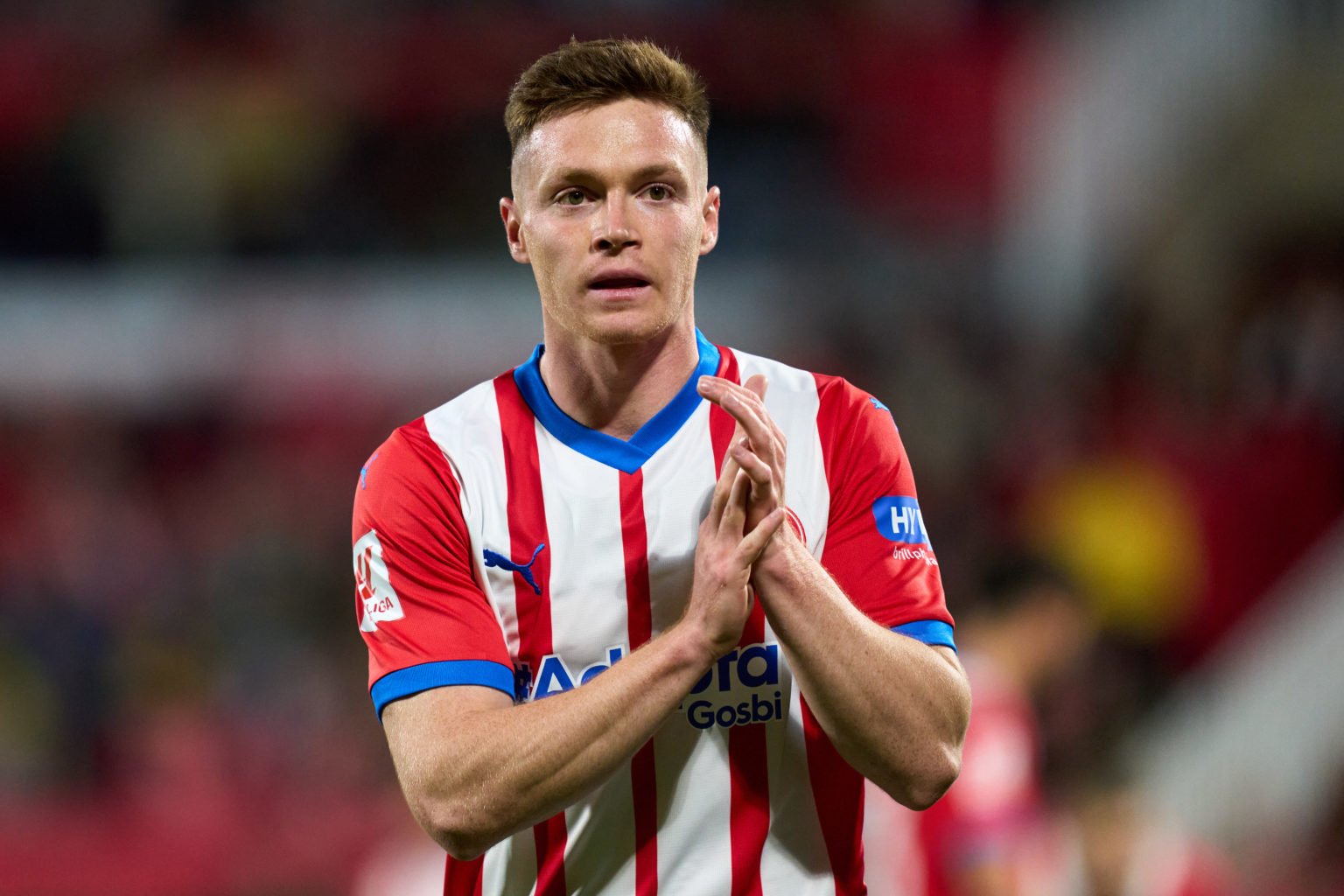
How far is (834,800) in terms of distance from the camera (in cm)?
251

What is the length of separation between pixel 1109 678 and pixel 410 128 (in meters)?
5.28

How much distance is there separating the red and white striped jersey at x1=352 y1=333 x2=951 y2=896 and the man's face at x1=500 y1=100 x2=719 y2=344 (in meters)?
0.27

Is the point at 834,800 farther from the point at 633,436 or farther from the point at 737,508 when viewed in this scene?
the point at 633,436

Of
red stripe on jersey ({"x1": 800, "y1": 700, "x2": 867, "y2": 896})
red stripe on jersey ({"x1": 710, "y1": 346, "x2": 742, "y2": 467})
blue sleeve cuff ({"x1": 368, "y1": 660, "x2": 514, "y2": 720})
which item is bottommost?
red stripe on jersey ({"x1": 800, "y1": 700, "x2": 867, "y2": 896})

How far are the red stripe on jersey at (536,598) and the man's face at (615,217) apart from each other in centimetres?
27

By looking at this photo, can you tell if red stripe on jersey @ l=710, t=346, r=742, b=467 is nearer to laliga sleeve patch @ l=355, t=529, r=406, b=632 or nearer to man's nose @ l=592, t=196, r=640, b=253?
man's nose @ l=592, t=196, r=640, b=253

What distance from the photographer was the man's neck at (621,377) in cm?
261

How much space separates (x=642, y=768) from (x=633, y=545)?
0.35 meters

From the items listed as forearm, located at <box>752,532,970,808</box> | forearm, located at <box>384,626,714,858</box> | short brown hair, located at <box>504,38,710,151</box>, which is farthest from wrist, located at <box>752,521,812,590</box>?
short brown hair, located at <box>504,38,710,151</box>

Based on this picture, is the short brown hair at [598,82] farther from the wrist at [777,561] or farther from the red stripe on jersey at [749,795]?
the wrist at [777,561]

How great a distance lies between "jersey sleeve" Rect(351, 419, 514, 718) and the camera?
239cm

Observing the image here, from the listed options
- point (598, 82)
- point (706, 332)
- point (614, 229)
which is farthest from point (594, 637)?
point (706, 332)

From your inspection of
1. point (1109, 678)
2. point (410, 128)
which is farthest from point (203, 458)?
point (1109, 678)

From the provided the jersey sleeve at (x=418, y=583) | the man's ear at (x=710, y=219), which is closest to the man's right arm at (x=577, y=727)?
the jersey sleeve at (x=418, y=583)
